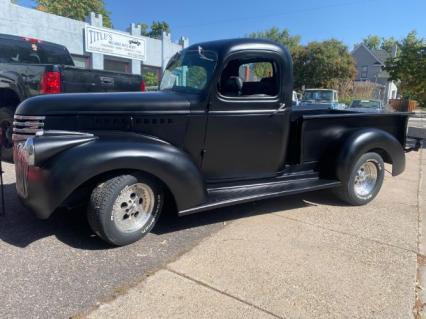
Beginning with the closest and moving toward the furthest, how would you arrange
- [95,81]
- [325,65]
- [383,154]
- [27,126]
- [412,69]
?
[27,126], [383,154], [95,81], [412,69], [325,65]

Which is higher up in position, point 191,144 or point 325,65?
point 325,65

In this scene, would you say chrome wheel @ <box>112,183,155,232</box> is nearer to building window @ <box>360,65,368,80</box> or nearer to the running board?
the running board

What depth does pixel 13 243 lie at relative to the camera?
3398mm

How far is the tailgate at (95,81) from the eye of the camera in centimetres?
590

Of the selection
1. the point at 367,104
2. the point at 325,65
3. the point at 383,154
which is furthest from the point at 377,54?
the point at 383,154

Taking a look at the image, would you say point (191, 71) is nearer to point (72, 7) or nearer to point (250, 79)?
point (250, 79)

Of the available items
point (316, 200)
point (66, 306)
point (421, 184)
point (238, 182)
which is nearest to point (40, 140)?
point (66, 306)

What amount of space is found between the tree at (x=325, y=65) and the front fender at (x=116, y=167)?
35.5 meters

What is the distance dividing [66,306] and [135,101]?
1.84m

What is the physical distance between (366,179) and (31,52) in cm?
636

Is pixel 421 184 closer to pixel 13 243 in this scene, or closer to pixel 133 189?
pixel 133 189

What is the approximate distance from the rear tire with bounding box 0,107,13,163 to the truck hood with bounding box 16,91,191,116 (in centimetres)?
302

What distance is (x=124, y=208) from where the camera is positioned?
11.1ft

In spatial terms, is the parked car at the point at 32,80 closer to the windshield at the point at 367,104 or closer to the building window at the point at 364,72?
the windshield at the point at 367,104
